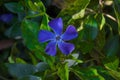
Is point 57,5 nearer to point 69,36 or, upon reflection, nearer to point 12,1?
A: point 12,1

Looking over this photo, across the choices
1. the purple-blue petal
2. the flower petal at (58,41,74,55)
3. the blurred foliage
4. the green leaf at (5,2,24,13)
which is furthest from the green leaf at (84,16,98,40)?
the purple-blue petal

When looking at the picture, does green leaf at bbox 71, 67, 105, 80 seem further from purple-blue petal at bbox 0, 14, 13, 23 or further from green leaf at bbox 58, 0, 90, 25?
purple-blue petal at bbox 0, 14, 13, 23

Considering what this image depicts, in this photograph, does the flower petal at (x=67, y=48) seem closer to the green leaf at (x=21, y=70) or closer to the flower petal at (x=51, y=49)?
the flower petal at (x=51, y=49)

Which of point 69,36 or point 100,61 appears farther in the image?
point 100,61

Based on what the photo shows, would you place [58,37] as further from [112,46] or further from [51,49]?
[112,46]

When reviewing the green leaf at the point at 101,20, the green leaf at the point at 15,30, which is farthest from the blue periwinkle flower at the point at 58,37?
the green leaf at the point at 15,30

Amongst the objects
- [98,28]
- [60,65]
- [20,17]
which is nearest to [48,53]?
[60,65]
